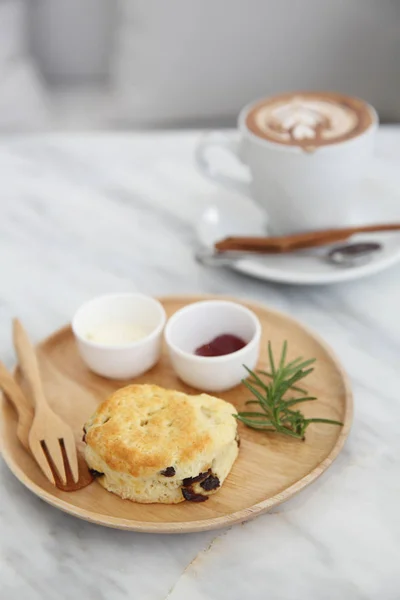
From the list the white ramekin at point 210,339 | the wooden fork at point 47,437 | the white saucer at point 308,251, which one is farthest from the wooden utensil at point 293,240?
the wooden fork at point 47,437

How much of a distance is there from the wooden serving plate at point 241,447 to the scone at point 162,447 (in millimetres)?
19

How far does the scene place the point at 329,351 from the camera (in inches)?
45.3

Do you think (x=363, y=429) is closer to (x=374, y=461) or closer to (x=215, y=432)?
(x=374, y=461)

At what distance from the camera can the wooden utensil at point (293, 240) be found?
4.59 ft

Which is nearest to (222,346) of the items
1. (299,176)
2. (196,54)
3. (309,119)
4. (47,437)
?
(47,437)

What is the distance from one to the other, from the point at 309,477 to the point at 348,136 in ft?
2.33

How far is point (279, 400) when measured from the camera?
1.04m

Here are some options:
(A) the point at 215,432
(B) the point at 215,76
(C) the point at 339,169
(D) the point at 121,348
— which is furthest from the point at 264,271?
(B) the point at 215,76

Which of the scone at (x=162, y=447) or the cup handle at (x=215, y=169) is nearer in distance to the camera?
the scone at (x=162, y=447)

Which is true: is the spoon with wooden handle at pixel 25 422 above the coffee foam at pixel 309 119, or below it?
below

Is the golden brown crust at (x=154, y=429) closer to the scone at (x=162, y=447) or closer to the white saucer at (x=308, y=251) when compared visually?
the scone at (x=162, y=447)

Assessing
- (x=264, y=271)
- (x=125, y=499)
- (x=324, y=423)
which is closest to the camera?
(x=125, y=499)

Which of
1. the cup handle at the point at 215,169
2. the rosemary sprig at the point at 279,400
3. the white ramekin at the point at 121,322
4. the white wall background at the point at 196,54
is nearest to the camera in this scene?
the rosemary sprig at the point at 279,400

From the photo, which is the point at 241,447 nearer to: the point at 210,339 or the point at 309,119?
the point at 210,339
